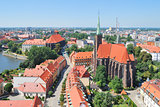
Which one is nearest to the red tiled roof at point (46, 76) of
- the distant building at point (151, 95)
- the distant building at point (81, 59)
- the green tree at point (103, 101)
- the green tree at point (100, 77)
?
the green tree at point (100, 77)

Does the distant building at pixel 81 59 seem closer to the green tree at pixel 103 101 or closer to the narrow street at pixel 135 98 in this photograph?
the narrow street at pixel 135 98

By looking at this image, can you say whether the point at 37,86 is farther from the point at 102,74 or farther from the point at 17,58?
the point at 17,58

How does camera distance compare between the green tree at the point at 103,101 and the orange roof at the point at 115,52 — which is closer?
the green tree at the point at 103,101

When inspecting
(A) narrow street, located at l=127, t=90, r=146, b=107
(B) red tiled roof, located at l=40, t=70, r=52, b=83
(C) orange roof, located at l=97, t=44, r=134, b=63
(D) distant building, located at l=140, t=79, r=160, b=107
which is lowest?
(A) narrow street, located at l=127, t=90, r=146, b=107

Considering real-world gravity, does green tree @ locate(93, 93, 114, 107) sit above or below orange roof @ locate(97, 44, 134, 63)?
below

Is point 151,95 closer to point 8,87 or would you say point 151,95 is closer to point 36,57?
point 8,87

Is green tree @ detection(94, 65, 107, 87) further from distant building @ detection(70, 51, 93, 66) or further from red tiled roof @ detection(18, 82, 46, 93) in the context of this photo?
distant building @ detection(70, 51, 93, 66)

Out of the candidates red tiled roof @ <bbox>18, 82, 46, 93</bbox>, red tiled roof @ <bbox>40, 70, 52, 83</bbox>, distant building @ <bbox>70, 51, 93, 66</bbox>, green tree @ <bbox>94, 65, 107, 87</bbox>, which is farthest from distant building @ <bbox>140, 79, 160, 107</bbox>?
distant building @ <bbox>70, 51, 93, 66</bbox>
